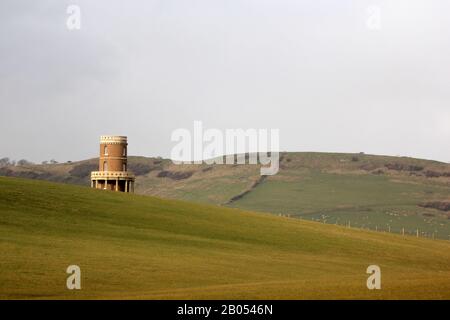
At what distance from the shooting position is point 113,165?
10650 cm

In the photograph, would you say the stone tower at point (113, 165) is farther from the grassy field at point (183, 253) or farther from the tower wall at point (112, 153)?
the grassy field at point (183, 253)

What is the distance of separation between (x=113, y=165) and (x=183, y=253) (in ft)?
157

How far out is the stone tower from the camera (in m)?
106

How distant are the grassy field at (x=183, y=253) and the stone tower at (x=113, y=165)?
19.2 meters

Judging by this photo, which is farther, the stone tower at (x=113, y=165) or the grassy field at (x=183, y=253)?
the stone tower at (x=113, y=165)

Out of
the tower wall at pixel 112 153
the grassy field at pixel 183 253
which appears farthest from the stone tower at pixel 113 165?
the grassy field at pixel 183 253

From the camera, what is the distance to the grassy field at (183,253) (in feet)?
133

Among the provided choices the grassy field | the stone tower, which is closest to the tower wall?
the stone tower

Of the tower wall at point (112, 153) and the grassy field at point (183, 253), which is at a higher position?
the tower wall at point (112, 153)

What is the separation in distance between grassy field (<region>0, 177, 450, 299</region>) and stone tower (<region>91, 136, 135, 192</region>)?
62.9ft

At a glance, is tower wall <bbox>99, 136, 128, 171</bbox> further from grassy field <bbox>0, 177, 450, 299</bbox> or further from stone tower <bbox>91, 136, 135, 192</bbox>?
grassy field <bbox>0, 177, 450, 299</bbox>

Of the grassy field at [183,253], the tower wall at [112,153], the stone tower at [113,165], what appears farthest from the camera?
the tower wall at [112,153]
